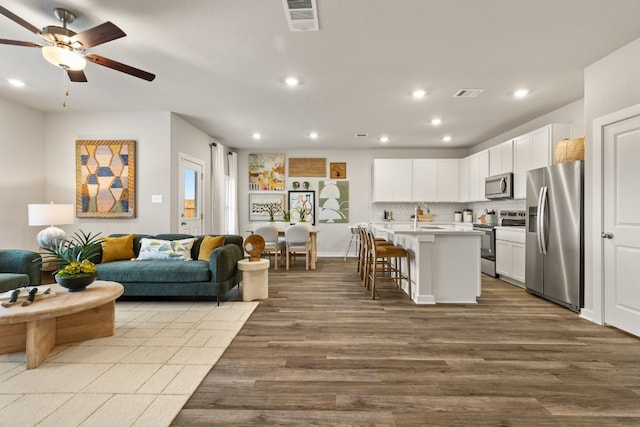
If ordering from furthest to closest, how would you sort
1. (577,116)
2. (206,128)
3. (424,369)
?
(206,128) → (577,116) → (424,369)

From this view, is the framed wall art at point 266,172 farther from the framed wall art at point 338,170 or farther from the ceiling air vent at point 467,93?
the ceiling air vent at point 467,93

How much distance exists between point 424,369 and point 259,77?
3382 millimetres

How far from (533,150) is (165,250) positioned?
5.50 metres

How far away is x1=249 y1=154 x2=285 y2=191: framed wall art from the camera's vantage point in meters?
7.77

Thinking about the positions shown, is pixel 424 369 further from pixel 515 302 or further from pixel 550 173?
pixel 550 173

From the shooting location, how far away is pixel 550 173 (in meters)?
3.90

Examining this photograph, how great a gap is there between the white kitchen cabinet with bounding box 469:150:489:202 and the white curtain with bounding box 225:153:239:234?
539cm

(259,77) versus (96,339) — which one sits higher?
(259,77)

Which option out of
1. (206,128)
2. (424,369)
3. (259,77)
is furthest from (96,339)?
(206,128)

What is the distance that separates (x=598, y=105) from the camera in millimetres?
3250

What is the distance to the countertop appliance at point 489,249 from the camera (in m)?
5.47

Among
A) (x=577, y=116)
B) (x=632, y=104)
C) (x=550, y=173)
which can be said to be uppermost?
(x=577, y=116)

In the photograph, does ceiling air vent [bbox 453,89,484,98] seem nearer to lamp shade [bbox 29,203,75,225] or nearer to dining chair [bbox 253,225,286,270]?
dining chair [bbox 253,225,286,270]

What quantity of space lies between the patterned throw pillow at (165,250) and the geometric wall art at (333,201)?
4039 millimetres
